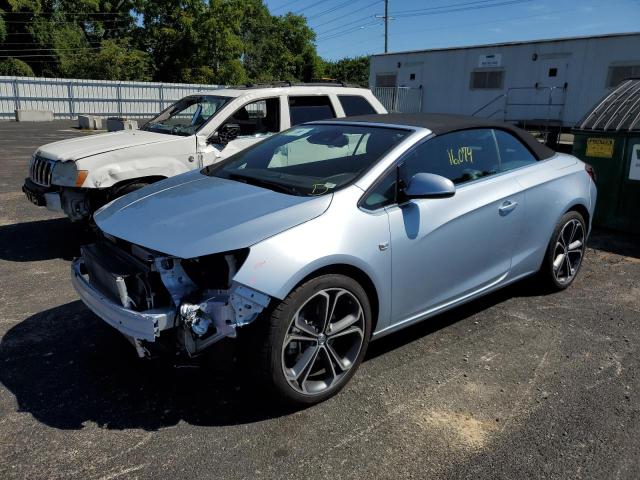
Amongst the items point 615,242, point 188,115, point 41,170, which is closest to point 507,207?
point 615,242

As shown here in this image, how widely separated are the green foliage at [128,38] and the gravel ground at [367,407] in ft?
125

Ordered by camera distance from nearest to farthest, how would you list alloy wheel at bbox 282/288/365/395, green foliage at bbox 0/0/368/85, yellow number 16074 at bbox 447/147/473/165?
1. alloy wheel at bbox 282/288/365/395
2. yellow number 16074 at bbox 447/147/473/165
3. green foliage at bbox 0/0/368/85

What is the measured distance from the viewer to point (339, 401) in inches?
122

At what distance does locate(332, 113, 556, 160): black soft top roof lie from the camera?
152 inches

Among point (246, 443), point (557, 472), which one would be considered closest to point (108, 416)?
point (246, 443)

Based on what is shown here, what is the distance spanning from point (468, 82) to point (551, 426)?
24.5 m

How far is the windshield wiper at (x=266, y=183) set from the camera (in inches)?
131

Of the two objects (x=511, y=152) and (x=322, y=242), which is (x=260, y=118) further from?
(x=322, y=242)

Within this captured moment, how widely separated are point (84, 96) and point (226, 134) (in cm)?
2410

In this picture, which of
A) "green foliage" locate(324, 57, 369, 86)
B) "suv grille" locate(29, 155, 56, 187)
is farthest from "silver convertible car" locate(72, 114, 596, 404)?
"green foliage" locate(324, 57, 369, 86)

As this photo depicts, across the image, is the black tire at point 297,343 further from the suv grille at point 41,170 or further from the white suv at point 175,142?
the suv grille at point 41,170

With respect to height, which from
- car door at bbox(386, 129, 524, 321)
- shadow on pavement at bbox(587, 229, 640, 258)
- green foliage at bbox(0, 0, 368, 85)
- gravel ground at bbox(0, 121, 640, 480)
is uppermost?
green foliage at bbox(0, 0, 368, 85)

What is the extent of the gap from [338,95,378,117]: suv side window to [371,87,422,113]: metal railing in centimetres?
2106

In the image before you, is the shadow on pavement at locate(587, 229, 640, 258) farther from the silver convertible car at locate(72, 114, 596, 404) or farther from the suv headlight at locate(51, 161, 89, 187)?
the suv headlight at locate(51, 161, 89, 187)
